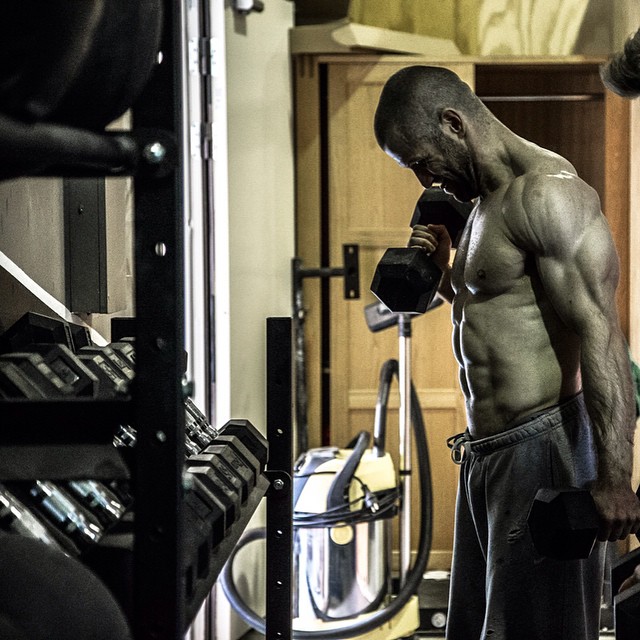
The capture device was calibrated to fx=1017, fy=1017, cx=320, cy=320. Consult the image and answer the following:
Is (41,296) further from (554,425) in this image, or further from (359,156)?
(359,156)

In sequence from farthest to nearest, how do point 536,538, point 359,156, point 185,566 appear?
point 359,156
point 536,538
point 185,566

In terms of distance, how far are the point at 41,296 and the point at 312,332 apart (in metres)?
2.52

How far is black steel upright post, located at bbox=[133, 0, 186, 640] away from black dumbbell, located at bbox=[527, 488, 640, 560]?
95 centimetres

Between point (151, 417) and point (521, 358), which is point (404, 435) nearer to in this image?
point (521, 358)

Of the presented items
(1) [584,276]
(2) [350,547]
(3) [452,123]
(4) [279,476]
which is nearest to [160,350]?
(4) [279,476]

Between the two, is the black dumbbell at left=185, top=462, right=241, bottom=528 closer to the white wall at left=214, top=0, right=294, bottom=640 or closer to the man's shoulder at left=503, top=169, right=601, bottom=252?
the man's shoulder at left=503, top=169, right=601, bottom=252

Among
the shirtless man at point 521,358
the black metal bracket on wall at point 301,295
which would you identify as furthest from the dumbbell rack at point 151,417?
the black metal bracket on wall at point 301,295

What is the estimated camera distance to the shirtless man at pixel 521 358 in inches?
74.7

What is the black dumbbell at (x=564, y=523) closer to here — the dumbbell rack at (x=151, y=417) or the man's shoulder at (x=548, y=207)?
the man's shoulder at (x=548, y=207)

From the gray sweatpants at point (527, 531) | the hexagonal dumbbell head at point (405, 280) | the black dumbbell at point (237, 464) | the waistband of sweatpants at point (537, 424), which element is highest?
the hexagonal dumbbell head at point (405, 280)

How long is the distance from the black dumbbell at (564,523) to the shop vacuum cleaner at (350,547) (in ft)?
4.70

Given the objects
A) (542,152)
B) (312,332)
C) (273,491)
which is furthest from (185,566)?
(312,332)

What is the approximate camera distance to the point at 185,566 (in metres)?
1.06

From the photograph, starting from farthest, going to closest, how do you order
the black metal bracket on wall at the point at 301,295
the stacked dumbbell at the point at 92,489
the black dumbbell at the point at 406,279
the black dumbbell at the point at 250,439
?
1. the black metal bracket on wall at the point at 301,295
2. the black dumbbell at the point at 406,279
3. the black dumbbell at the point at 250,439
4. the stacked dumbbell at the point at 92,489
